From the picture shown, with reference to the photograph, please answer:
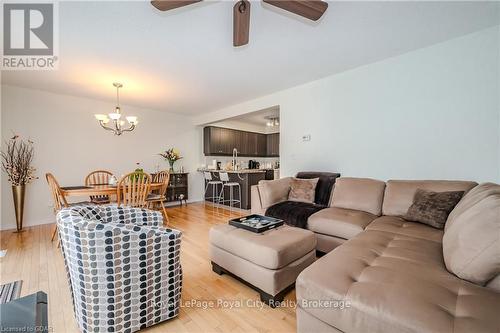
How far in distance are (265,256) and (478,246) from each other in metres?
1.18

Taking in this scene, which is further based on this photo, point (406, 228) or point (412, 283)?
point (406, 228)

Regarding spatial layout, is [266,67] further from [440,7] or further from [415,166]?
[415,166]

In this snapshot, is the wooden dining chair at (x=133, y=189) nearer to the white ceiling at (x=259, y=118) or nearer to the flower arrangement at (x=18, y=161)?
the flower arrangement at (x=18, y=161)

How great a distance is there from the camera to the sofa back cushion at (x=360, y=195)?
246cm

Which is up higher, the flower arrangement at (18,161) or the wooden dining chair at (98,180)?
the flower arrangement at (18,161)

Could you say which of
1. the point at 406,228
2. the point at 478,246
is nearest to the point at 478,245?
the point at 478,246

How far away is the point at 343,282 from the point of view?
1077 millimetres

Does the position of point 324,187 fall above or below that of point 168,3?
below

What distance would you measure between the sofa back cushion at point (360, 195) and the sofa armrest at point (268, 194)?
71cm

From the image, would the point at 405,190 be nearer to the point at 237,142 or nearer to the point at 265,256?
the point at 265,256

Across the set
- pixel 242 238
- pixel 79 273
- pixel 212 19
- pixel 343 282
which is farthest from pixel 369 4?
pixel 79 273

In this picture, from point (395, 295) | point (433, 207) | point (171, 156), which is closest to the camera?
point (395, 295)

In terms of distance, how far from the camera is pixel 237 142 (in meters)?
6.56

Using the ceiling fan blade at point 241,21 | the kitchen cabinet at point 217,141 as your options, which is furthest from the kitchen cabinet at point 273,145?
the ceiling fan blade at point 241,21
